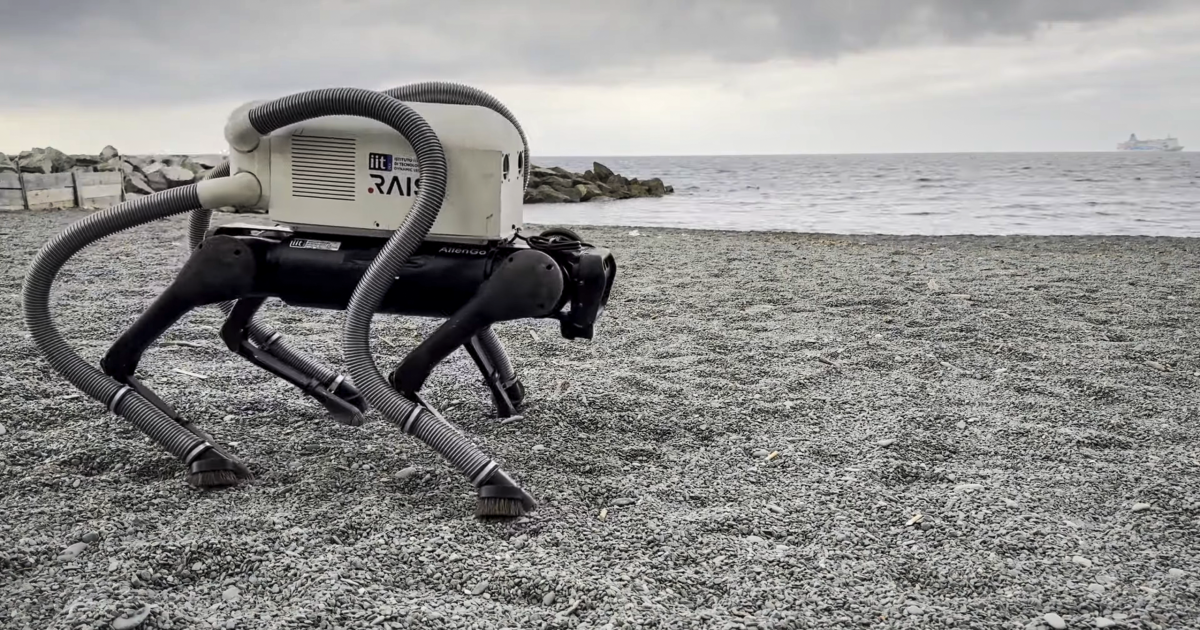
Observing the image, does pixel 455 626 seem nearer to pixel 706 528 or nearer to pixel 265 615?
pixel 265 615

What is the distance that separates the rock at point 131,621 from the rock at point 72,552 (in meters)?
0.38

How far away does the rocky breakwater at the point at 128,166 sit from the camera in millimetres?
14062

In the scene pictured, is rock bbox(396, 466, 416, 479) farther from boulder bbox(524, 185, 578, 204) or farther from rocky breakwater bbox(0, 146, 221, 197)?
boulder bbox(524, 185, 578, 204)

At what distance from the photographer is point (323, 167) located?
2.37m

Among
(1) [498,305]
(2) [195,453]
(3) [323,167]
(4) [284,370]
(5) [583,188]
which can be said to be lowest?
(2) [195,453]

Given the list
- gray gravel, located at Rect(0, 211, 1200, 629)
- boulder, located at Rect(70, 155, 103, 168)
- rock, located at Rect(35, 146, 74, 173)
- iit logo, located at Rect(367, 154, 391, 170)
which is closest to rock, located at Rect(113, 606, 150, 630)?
gray gravel, located at Rect(0, 211, 1200, 629)

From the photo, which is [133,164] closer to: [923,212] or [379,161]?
[923,212]

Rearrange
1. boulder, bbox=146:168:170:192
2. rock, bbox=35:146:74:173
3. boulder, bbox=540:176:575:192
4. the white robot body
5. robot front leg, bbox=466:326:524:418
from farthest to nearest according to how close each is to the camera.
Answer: boulder, bbox=540:176:575:192 → rock, bbox=35:146:74:173 → boulder, bbox=146:168:170:192 → robot front leg, bbox=466:326:524:418 → the white robot body

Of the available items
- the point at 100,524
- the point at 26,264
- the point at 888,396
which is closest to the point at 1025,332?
the point at 888,396

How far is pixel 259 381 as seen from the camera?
3.51 m

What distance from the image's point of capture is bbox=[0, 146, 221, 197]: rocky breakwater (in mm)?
14062

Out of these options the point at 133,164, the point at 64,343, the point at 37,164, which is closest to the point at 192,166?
the point at 133,164

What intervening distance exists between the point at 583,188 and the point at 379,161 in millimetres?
20807

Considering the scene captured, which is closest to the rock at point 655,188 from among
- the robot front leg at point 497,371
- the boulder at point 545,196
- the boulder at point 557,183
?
the boulder at point 557,183
